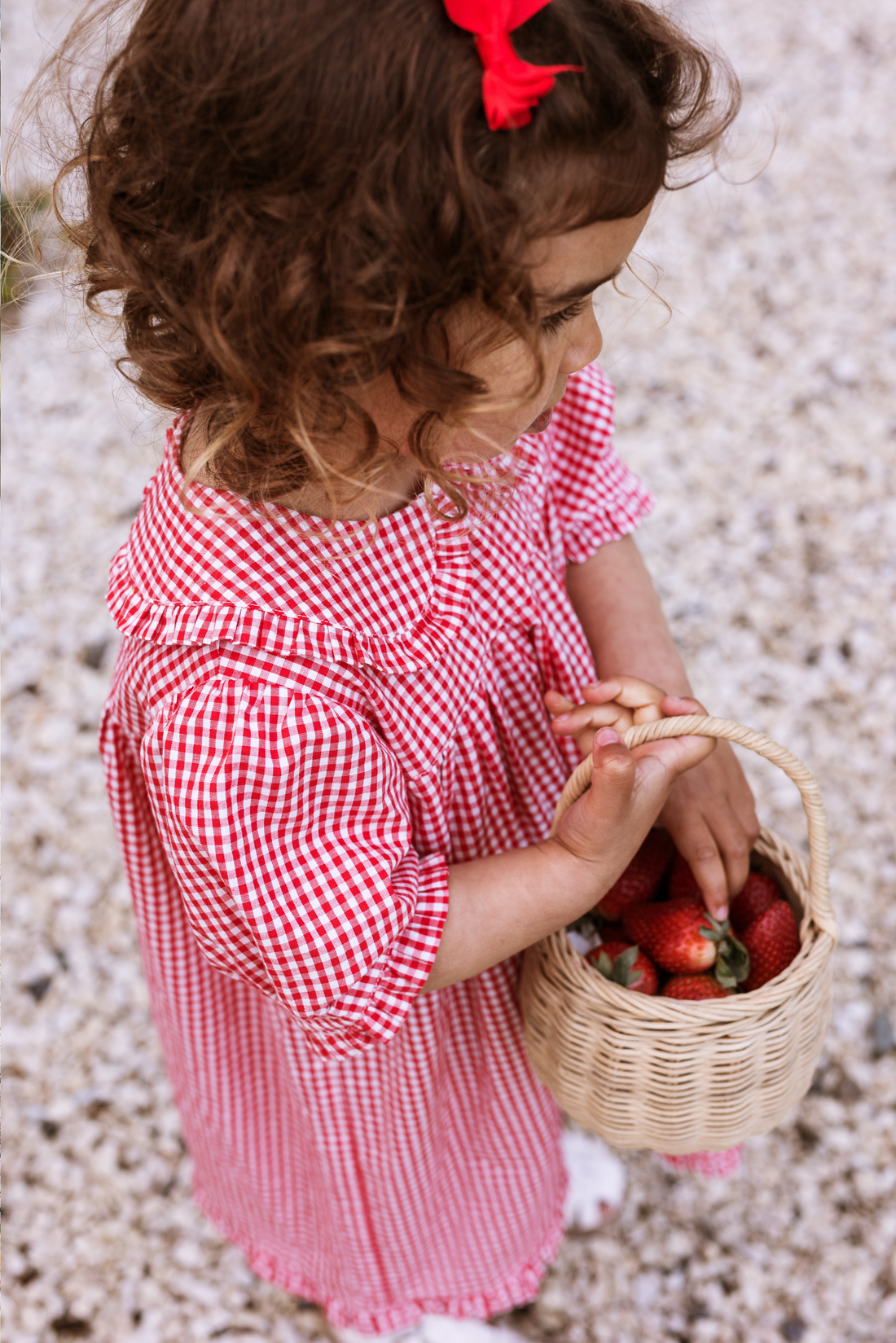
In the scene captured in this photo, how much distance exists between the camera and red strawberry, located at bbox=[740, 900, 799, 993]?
1195mm

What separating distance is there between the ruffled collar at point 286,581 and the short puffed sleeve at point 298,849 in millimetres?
55

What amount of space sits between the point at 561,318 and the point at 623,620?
1.76 ft

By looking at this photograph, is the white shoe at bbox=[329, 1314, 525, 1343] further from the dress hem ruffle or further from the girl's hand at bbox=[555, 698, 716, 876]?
the girl's hand at bbox=[555, 698, 716, 876]

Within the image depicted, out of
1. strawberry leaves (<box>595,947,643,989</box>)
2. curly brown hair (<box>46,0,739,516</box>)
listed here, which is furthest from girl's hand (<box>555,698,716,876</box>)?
curly brown hair (<box>46,0,739,516</box>)

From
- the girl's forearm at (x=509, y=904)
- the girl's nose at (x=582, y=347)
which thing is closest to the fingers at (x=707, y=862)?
the girl's forearm at (x=509, y=904)

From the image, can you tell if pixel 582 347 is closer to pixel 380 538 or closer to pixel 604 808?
pixel 380 538

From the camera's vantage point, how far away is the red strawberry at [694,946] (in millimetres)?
1202

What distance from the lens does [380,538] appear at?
1.05 meters

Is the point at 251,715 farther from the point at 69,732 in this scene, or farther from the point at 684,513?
the point at 684,513

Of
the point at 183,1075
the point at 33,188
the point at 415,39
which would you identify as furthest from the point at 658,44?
the point at 183,1075

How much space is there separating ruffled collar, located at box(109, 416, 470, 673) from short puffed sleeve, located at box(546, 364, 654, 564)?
0.32 meters

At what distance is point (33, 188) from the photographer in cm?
130

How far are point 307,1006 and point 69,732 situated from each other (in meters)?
1.60

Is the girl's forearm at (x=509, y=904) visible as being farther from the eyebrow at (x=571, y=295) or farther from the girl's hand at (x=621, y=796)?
the eyebrow at (x=571, y=295)
